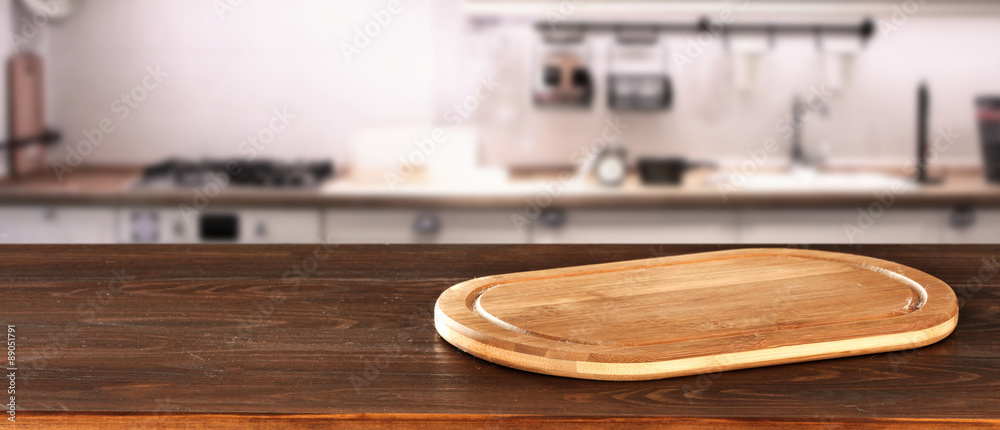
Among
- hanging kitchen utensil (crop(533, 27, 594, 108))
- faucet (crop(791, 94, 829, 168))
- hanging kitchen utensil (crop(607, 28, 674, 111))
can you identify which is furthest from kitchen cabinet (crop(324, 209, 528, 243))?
faucet (crop(791, 94, 829, 168))

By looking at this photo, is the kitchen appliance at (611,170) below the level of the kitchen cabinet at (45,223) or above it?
above

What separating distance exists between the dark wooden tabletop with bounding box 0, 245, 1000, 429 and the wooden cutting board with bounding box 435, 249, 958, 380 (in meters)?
0.02

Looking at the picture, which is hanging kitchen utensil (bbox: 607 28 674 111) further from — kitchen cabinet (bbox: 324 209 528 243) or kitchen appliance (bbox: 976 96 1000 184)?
kitchen appliance (bbox: 976 96 1000 184)

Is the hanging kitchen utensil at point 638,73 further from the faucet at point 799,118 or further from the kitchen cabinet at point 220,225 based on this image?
the kitchen cabinet at point 220,225

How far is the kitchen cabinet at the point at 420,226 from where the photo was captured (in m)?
2.80

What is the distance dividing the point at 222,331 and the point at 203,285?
204mm

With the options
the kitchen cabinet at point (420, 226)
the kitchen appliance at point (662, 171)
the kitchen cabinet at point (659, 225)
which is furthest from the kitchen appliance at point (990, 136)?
the kitchen cabinet at point (420, 226)

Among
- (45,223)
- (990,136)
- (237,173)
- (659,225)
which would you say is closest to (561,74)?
(659,225)

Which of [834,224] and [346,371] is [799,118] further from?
[346,371]

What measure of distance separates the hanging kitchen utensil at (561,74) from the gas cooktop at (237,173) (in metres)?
0.85

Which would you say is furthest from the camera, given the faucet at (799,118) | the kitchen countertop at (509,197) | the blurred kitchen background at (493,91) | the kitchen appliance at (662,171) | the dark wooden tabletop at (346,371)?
the faucet at (799,118)

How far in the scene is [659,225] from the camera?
9.16ft

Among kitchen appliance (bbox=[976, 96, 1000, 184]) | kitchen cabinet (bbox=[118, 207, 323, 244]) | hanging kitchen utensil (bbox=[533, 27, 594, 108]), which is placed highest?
hanging kitchen utensil (bbox=[533, 27, 594, 108])

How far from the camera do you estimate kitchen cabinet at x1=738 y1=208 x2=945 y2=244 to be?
9.14 feet
